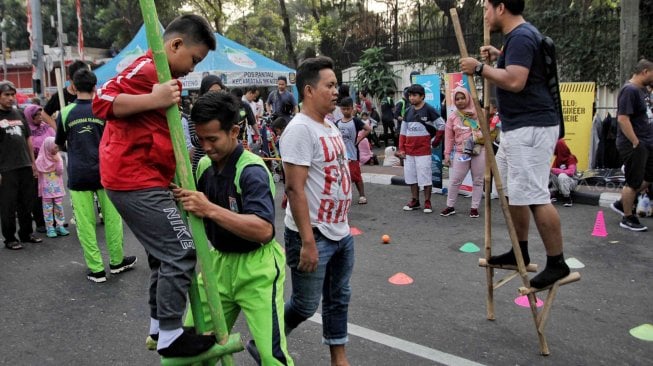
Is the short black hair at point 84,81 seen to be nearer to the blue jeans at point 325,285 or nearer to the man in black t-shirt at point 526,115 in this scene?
the blue jeans at point 325,285

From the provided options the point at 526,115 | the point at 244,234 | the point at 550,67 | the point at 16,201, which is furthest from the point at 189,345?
the point at 16,201

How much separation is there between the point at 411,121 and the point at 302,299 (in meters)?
5.73

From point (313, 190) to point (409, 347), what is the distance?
4.61 feet

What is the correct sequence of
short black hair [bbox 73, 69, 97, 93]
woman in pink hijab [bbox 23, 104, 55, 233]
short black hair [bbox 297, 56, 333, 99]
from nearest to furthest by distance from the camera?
short black hair [bbox 297, 56, 333, 99] < short black hair [bbox 73, 69, 97, 93] < woman in pink hijab [bbox 23, 104, 55, 233]

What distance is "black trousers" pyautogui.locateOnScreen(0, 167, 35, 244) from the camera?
6.91 m

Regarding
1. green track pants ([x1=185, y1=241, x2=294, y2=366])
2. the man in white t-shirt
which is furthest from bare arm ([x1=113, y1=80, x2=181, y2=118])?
the man in white t-shirt

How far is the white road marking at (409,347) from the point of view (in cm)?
359

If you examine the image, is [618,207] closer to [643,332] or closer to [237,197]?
[643,332]

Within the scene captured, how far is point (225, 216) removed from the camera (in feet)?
7.81

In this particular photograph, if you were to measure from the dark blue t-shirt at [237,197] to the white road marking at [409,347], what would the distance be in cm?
165

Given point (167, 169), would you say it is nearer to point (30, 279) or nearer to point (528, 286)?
point (528, 286)

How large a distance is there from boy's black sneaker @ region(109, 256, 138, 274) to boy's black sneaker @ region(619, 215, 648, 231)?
234 inches

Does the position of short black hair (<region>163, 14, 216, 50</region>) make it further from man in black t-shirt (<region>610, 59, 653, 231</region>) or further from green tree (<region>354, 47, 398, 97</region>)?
green tree (<region>354, 47, 398, 97</region>)

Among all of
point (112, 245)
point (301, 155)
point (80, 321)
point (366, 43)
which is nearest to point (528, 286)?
point (301, 155)
